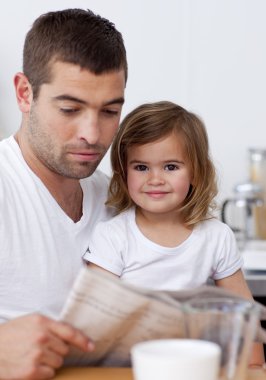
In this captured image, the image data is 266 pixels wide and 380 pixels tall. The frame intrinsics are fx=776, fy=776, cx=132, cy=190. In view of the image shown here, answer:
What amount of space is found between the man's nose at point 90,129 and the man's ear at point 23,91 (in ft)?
0.61

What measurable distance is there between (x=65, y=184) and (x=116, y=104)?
0.73 ft

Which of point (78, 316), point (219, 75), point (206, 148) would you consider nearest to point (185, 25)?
point (219, 75)

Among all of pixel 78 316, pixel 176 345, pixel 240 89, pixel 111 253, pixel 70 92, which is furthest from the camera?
pixel 240 89

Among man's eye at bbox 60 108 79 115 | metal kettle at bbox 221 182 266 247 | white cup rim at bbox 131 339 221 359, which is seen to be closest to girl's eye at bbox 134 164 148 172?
man's eye at bbox 60 108 79 115

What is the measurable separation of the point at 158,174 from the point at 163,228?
14cm

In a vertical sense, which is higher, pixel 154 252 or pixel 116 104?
pixel 116 104

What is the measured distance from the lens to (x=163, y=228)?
1633mm

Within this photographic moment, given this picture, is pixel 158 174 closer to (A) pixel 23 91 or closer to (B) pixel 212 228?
(B) pixel 212 228

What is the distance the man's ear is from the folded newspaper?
0.62 metres

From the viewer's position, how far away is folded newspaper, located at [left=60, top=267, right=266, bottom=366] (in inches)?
38.4

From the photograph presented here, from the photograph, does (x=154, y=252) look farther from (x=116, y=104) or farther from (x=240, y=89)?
(x=240, y=89)

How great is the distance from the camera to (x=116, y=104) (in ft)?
4.84

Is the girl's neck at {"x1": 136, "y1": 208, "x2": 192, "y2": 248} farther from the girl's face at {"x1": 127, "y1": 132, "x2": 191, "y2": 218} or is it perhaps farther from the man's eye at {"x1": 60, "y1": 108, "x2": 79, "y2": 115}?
the man's eye at {"x1": 60, "y1": 108, "x2": 79, "y2": 115}

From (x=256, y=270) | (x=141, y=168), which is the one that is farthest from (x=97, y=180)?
(x=256, y=270)
